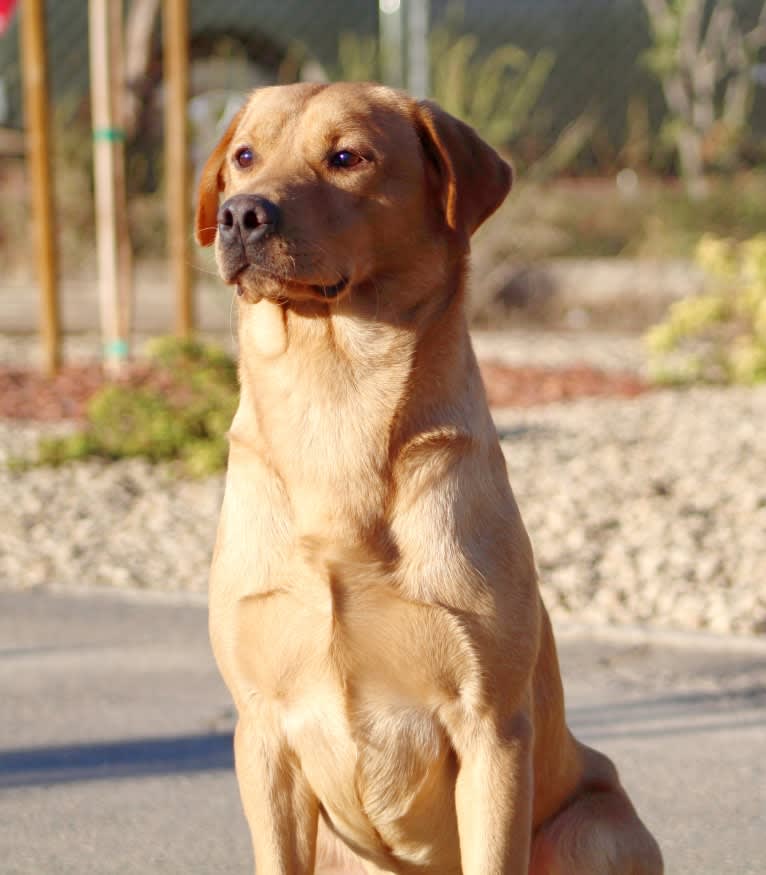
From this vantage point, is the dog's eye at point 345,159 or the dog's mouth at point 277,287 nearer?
the dog's mouth at point 277,287

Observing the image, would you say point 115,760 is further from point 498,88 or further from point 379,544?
point 498,88

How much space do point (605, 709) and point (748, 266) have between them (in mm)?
5172

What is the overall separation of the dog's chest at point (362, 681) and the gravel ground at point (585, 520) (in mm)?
2534

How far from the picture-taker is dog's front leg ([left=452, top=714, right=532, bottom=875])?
243 centimetres

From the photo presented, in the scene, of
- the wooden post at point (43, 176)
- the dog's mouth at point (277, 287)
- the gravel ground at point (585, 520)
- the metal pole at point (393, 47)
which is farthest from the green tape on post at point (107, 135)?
the dog's mouth at point (277, 287)

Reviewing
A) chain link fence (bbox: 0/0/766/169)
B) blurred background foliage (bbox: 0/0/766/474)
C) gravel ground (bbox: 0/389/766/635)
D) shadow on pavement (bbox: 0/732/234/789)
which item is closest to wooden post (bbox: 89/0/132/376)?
gravel ground (bbox: 0/389/766/635)

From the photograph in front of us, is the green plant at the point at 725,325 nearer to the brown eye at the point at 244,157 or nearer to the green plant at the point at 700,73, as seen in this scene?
the green plant at the point at 700,73

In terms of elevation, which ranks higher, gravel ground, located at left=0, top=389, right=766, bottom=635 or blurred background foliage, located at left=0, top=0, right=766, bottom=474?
blurred background foliage, located at left=0, top=0, right=766, bottom=474

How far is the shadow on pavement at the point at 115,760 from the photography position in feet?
12.3

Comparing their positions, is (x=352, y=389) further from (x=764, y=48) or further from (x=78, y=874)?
(x=764, y=48)

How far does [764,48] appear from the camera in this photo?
50.5ft

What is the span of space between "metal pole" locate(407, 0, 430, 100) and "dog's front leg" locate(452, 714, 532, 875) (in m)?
→ 10.3

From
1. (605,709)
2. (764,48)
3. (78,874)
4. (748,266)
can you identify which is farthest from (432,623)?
(764,48)

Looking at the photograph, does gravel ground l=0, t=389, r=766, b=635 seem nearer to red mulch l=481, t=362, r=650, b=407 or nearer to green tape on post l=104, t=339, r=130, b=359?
red mulch l=481, t=362, r=650, b=407
